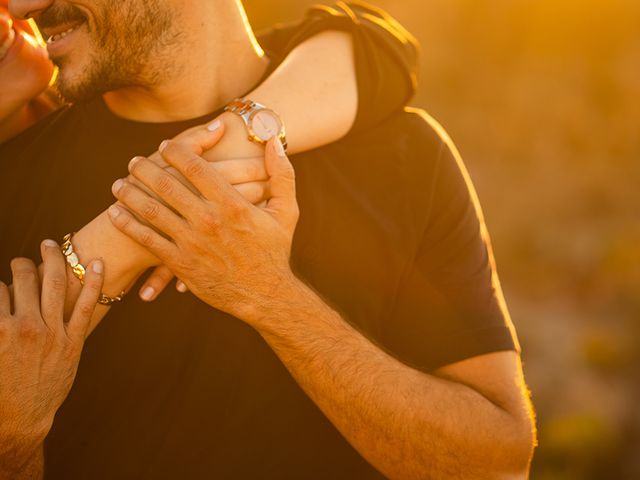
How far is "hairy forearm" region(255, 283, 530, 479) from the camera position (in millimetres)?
1472

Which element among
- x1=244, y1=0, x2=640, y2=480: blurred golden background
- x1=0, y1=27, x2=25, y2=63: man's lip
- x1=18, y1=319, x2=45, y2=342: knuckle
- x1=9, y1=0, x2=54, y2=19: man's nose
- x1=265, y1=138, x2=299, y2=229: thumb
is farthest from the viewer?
x1=244, y1=0, x2=640, y2=480: blurred golden background

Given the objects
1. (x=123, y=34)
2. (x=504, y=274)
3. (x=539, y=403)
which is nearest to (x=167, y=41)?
(x=123, y=34)

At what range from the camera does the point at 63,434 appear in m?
1.58

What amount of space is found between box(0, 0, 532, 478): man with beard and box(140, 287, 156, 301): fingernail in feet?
0.18

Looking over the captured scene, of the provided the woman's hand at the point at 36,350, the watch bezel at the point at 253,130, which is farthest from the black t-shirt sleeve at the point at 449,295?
the woman's hand at the point at 36,350

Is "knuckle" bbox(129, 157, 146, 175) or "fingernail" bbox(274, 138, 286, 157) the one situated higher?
"knuckle" bbox(129, 157, 146, 175)

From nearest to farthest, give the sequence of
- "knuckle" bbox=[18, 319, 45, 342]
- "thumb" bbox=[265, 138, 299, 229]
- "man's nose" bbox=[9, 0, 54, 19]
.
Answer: "knuckle" bbox=[18, 319, 45, 342]
"thumb" bbox=[265, 138, 299, 229]
"man's nose" bbox=[9, 0, 54, 19]

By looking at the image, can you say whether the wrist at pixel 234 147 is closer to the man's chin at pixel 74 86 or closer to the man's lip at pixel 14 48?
the man's chin at pixel 74 86

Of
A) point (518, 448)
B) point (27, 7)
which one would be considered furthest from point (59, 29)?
point (518, 448)

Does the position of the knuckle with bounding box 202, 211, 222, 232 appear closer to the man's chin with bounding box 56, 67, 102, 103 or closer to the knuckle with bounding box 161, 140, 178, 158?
the knuckle with bounding box 161, 140, 178, 158

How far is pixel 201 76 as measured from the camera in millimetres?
1712

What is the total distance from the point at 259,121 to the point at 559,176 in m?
6.98

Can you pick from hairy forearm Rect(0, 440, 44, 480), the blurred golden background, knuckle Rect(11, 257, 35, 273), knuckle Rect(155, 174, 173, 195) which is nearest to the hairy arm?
knuckle Rect(155, 174, 173, 195)

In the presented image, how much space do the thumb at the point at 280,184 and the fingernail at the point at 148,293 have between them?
312mm
